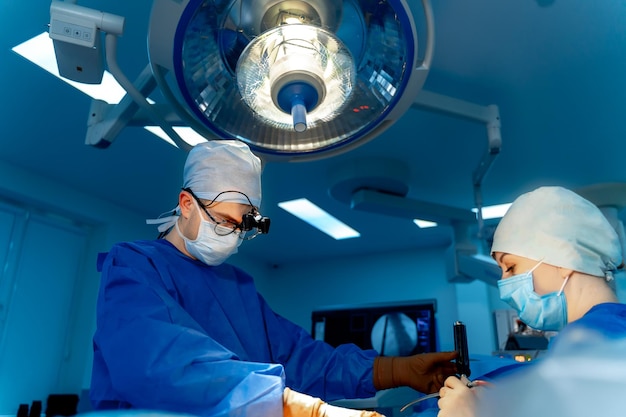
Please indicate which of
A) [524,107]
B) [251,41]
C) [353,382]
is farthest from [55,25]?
[524,107]

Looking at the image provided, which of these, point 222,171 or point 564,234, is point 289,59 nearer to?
point 222,171

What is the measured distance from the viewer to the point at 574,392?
614 mm

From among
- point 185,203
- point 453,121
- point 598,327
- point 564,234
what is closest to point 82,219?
point 185,203

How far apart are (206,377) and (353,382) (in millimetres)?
587

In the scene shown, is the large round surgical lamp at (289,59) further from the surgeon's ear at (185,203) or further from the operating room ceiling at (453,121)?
the operating room ceiling at (453,121)

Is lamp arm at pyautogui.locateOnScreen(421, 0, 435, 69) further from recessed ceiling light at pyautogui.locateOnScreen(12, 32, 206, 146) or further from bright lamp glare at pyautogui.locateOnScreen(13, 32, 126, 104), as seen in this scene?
bright lamp glare at pyautogui.locateOnScreen(13, 32, 126, 104)

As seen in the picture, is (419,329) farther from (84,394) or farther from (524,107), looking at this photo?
(84,394)

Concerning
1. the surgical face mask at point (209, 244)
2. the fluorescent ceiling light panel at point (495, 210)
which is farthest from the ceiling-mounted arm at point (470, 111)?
the fluorescent ceiling light panel at point (495, 210)

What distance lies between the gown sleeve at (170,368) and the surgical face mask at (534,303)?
624mm

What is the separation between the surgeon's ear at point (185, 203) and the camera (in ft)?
3.89

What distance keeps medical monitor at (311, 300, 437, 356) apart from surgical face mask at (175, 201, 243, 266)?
221 centimetres

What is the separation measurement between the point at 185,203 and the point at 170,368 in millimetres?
556

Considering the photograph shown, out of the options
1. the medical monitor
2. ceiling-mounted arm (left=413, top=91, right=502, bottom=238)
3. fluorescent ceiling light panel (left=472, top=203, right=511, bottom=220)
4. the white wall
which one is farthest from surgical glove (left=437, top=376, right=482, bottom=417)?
the white wall

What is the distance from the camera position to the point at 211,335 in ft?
3.43
